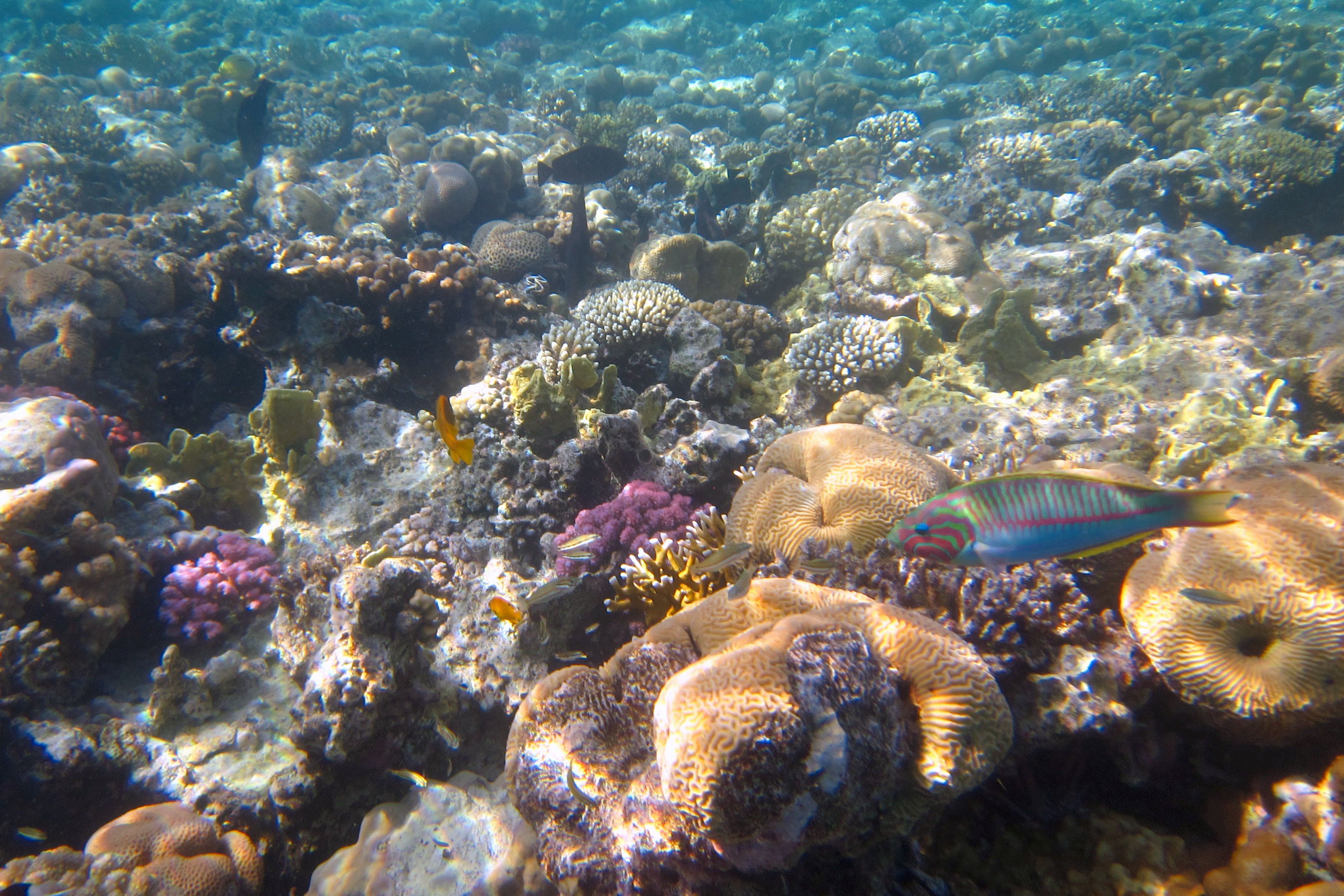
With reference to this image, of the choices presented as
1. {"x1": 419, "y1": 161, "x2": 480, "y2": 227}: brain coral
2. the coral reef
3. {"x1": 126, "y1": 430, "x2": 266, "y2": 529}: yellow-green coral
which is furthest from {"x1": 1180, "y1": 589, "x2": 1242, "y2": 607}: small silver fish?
{"x1": 419, "y1": 161, "x2": 480, "y2": 227}: brain coral

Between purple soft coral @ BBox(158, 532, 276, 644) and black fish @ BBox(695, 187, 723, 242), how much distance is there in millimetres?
7570

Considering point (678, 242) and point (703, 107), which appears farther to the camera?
point (703, 107)

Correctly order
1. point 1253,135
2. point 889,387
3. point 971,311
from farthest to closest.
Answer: point 1253,135 < point 971,311 < point 889,387

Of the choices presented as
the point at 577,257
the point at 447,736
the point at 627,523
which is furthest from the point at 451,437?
the point at 577,257

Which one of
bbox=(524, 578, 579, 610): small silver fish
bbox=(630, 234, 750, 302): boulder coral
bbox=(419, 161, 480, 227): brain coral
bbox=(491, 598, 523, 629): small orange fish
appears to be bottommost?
bbox=(491, 598, 523, 629): small orange fish

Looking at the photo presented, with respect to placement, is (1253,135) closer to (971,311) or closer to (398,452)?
(971,311)

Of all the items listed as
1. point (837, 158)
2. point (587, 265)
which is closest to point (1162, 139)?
point (837, 158)

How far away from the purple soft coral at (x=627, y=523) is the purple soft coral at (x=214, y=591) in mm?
2674

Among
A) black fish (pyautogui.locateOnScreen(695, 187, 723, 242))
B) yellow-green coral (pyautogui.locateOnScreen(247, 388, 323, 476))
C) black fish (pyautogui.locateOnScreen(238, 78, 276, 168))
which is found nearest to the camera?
yellow-green coral (pyautogui.locateOnScreen(247, 388, 323, 476))

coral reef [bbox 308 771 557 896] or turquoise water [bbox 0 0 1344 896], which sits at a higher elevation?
turquoise water [bbox 0 0 1344 896]

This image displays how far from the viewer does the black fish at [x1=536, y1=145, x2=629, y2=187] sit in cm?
909

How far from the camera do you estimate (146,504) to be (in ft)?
16.6

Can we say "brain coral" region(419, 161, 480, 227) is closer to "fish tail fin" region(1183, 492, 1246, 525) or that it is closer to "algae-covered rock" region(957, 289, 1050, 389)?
"algae-covered rock" region(957, 289, 1050, 389)

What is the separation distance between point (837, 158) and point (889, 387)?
9097 mm
